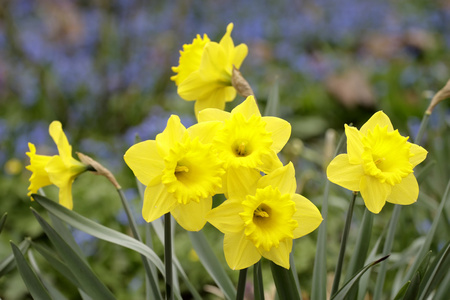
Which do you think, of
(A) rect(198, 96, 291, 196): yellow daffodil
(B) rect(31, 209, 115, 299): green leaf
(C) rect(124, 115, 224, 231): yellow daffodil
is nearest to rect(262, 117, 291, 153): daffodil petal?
(A) rect(198, 96, 291, 196): yellow daffodil

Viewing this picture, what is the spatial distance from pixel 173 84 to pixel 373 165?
127 inches

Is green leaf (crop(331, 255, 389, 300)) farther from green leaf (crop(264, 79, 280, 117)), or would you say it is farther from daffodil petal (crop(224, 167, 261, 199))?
green leaf (crop(264, 79, 280, 117))

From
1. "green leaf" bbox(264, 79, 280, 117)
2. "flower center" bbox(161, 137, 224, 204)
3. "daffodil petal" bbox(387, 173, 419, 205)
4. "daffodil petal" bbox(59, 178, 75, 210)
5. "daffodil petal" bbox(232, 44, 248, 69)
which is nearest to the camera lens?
"flower center" bbox(161, 137, 224, 204)

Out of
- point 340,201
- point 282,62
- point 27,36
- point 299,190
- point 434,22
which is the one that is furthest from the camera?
point 434,22

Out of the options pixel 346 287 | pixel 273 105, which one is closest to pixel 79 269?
pixel 346 287

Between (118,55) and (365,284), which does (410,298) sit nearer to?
(365,284)

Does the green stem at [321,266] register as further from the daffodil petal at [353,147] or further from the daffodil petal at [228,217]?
the daffodil petal at [228,217]

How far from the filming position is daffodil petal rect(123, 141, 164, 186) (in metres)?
0.82

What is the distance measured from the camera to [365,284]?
1181mm

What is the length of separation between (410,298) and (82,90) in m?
3.08

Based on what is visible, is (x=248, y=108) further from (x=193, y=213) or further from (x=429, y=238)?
(x=429, y=238)

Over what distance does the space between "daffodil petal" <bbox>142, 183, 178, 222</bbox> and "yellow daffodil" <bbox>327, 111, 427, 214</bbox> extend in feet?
0.87

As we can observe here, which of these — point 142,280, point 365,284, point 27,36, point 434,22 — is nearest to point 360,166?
point 365,284

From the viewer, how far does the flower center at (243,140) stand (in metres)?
0.79
